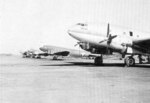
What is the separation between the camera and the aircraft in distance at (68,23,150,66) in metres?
22.3

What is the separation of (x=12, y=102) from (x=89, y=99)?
224cm

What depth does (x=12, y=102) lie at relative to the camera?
6.58 metres

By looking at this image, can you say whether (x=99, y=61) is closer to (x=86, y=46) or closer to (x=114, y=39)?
(x=86, y=46)

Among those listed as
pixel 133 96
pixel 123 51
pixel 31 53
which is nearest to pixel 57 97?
pixel 133 96

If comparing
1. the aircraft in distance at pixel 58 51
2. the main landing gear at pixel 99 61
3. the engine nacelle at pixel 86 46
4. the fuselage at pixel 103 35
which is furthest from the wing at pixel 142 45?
the aircraft in distance at pixel 58 51

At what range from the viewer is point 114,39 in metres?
22.6

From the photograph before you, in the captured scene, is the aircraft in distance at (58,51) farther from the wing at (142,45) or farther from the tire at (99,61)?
the wing at (142,45)

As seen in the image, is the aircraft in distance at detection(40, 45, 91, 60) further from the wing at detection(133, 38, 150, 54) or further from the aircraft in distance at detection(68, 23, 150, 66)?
the wing at detection(133, 38, 150, 54)

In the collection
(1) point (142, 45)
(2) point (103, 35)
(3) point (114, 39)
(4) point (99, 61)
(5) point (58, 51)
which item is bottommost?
(4) point (99, 61)

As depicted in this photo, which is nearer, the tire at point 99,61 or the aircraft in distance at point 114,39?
the aircraft in distance at point 114,39

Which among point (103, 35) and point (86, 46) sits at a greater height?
point (103, 35)

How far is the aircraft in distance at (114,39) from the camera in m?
22.3

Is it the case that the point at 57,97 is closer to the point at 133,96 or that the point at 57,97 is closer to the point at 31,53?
the point at 133,96

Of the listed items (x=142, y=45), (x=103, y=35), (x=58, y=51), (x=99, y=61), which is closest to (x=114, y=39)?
(x=103, y=35)
